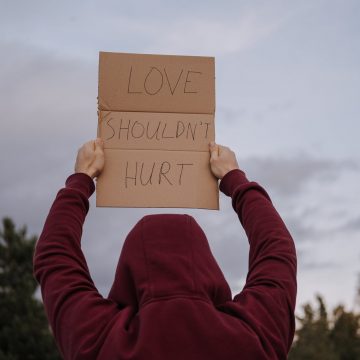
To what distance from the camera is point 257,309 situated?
2.74 metres

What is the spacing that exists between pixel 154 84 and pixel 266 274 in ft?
4.37

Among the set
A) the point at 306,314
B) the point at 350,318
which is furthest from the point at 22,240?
the point at 350,318

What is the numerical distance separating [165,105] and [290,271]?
125 cm

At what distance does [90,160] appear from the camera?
11.6ft

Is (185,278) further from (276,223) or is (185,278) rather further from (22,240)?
(22,240)

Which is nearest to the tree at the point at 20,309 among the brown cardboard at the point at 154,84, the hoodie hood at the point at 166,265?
the brown cardboard at the point at 154,84

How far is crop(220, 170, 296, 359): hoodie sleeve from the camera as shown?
8.94 ft

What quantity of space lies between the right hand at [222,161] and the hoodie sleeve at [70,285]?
2.27 feet

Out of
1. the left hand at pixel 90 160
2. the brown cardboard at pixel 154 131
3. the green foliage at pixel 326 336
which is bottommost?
the left hand at pixel 90 160

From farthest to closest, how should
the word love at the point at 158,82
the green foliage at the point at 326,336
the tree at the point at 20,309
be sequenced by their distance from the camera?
the green foliage at the point at 326,336, the tree at the point at 20,309, the word love at the point at 158,82

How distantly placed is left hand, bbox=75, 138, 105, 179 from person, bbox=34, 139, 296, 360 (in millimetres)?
378

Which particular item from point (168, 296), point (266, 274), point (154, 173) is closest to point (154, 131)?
point (154, 173)

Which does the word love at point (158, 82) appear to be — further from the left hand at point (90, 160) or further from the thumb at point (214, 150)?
the left hand at point (90, 160)

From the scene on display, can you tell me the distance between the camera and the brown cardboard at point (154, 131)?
3764mm
